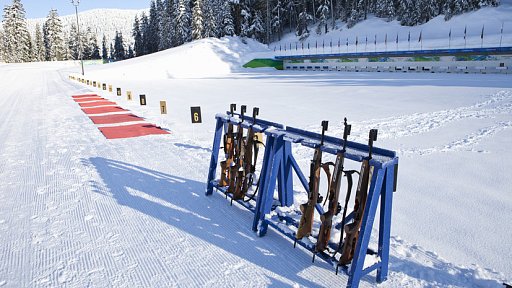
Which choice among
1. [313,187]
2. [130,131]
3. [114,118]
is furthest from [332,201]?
[114,118]

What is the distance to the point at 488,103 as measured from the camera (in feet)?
43.0

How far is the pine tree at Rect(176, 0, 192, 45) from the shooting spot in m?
70.9

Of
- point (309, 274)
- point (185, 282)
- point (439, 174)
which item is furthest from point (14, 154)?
point (439, 174)

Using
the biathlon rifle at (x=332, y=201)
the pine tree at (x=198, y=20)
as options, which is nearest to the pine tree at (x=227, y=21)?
the pine tree at (x=198, y=20)

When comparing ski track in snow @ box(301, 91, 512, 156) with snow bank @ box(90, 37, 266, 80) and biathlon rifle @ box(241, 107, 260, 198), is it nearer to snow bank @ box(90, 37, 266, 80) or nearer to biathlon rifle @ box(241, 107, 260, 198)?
biathlon rifle @ box(241, 107, 260, 198)

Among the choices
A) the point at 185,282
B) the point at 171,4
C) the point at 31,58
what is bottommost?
the point at 185,282

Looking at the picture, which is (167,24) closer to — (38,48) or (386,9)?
(38,48)

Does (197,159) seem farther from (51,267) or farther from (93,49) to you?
(93,49)

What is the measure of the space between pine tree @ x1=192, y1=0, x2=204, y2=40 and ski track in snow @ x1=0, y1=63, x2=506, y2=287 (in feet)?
196

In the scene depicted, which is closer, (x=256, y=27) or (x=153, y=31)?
(x=256, y=27)

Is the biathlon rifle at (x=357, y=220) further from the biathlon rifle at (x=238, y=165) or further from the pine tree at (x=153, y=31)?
the pine tree at (x=153, y=31)

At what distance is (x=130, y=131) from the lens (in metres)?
10.5

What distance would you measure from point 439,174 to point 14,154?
29.6 ft

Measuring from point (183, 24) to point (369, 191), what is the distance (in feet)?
245
